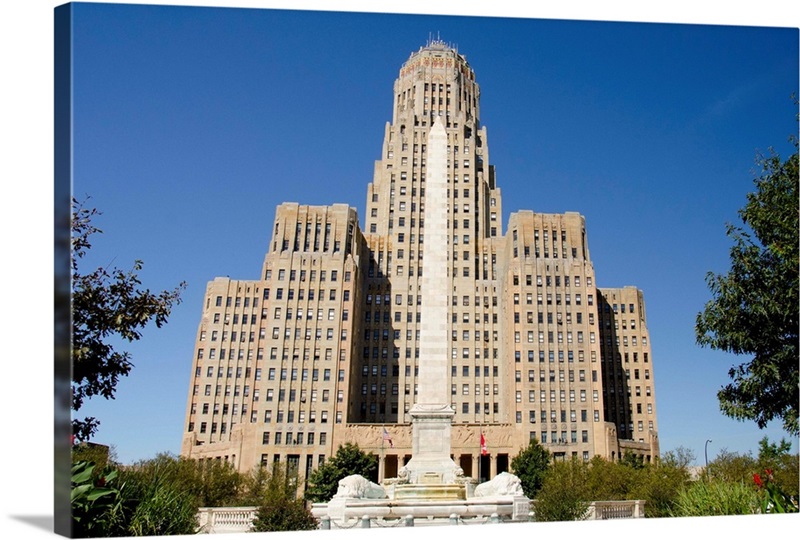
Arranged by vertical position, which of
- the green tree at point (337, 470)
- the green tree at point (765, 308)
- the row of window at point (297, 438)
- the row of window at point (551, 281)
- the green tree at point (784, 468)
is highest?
the row of window at point (551, 281)

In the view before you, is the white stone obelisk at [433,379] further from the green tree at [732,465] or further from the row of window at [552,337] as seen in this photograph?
the row of window at [552,337]

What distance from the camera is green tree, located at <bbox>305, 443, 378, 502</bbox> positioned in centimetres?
5419

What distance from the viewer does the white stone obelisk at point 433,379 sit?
84.9ft

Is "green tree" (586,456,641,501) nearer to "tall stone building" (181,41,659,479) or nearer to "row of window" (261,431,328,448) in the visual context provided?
"tall stone building" (181,41,659,479)

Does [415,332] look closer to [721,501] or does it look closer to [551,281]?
[551,281]

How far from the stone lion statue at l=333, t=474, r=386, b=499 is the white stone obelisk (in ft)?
13.9

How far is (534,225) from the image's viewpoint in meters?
76.6

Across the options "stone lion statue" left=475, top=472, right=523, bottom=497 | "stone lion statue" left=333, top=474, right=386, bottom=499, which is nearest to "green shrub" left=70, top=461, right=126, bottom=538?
"stone lion statue" left=333, top=474, right=386, bottom=499

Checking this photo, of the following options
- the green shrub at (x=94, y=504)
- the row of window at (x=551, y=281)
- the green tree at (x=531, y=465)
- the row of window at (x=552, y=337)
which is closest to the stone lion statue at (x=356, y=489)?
the green shrub at (x=94, y=504)

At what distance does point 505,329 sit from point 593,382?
37.7 ft

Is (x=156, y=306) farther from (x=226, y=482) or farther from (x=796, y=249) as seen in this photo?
(x=226, y=482)

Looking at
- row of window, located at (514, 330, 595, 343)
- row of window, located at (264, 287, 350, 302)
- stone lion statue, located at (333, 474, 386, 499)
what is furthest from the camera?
row of window, located at (264, 287, 350, 302)

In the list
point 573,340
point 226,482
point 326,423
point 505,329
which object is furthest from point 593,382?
point 226,482

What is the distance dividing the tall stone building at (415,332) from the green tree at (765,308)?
44.2 meters
